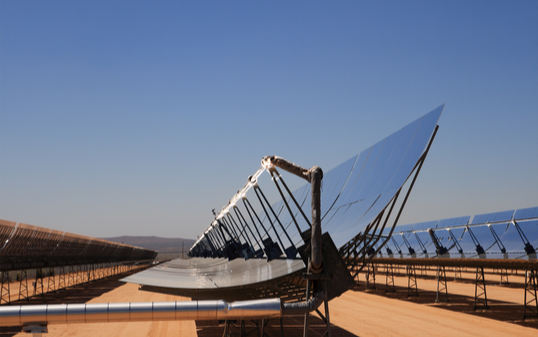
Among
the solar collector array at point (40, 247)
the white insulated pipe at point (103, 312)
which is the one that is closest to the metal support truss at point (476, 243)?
the white insulated pipe at point (103, 312)

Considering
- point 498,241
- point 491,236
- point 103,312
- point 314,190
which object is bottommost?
point 103,312

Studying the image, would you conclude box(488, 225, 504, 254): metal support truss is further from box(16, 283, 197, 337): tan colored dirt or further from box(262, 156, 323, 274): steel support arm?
box(262, 156, 323, 274): steel support arm

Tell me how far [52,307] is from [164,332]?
41.0 ft

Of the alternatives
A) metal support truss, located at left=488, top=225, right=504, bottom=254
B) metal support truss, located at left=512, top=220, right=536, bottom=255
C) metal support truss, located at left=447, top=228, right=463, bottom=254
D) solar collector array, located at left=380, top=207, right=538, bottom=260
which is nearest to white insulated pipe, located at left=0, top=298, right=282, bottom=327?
solar collector array, located at left=380, top=207, right=538, bottom=260

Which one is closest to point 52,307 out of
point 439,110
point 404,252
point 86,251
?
point 439,110

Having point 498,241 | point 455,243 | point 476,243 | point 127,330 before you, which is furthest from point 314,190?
point 455,243

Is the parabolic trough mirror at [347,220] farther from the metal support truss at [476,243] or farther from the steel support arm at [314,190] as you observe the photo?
the metal support truss at [476,243]

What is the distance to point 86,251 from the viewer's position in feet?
170

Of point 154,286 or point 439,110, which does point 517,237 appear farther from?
point 154,286

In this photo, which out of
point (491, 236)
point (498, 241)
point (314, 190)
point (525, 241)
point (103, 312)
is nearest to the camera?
point (103, 312)

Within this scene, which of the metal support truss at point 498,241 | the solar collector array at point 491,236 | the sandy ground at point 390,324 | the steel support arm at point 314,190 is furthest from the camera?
the metal support truss at point 498,241

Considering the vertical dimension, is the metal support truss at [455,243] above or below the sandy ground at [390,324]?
above

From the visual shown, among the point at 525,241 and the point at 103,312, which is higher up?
the point at 525,241

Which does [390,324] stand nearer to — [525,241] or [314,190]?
[525,241]
